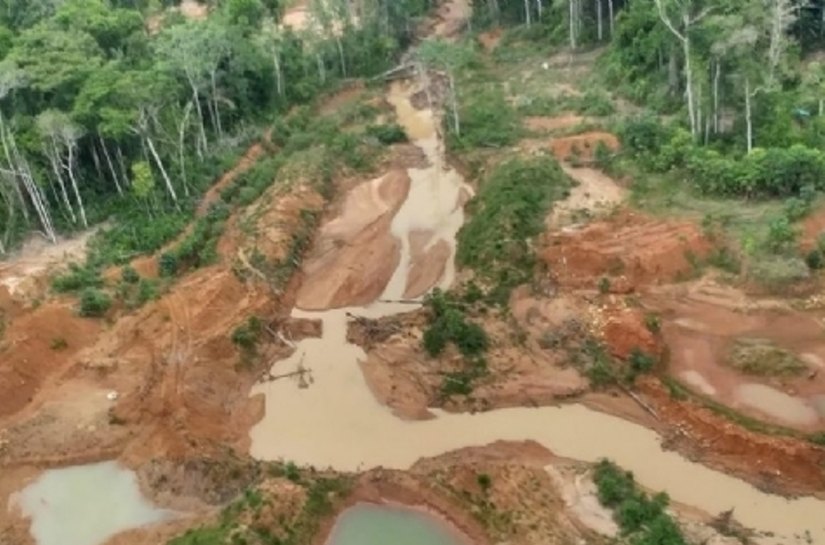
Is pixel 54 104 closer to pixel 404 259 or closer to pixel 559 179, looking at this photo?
pixel 404 259

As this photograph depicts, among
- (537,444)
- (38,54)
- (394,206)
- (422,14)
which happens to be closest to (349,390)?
(537,444)

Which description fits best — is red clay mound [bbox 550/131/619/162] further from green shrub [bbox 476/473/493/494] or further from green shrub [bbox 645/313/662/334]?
green shrub [bbox 476/473/493/494]

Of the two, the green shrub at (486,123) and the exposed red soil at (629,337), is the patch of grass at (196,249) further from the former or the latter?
the exposed red soil at (629,337)

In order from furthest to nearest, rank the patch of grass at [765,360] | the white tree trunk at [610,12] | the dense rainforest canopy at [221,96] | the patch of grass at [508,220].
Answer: the white tree trunk at [610,12]
the dense rainforest canopy at [221,96]
the patch of grass at [508,220]
the patch of grass at [765,360]

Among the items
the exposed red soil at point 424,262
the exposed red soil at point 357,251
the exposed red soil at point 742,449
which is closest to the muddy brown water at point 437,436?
the exposed red soil at point 742,449

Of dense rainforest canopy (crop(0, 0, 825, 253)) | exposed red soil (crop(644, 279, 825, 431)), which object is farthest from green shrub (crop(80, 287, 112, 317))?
exposed red soil (crop(644, 279, 825, 431))

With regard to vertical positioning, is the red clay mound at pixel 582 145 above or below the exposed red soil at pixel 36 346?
above

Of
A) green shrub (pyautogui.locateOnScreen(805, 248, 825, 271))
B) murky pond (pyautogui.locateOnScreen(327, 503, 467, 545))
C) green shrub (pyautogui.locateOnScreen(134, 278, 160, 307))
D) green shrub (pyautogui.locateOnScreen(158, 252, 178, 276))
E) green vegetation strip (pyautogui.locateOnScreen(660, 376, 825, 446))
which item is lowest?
murky pond (pyautogui.locateOnScreen(327, 503, 467, 545))
